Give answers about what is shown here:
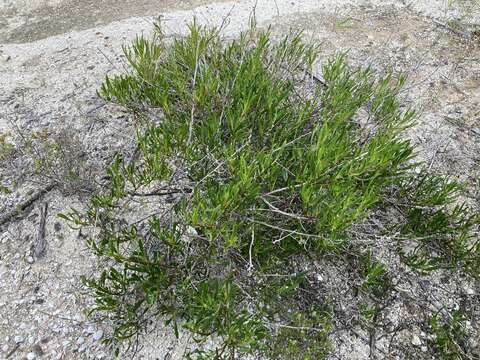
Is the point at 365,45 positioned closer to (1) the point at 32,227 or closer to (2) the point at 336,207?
(2) the point at 336,207

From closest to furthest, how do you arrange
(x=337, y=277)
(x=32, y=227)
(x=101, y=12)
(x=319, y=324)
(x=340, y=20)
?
(x=319, y=324) < (x=337, y=277) < (x=32, y=227) < (x=340, y=20) < (x=101, y=12)

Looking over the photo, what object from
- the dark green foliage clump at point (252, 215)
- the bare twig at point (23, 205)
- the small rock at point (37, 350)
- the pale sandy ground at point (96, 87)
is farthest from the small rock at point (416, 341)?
the bare twig at point (23, 205)

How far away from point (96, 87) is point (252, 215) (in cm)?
230

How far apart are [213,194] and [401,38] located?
341 cm

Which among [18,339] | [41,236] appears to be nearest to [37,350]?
[18,339]

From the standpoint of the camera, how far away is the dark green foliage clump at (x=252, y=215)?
82.2 inches

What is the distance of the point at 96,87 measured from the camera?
12.6 feet

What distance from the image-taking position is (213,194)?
2.10 metres

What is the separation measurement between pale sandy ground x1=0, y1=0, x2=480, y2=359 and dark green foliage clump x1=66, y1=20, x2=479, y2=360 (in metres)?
0.21

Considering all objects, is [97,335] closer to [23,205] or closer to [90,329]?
[90,329]

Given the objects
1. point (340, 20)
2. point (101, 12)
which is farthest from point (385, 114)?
Result: point (101, 12)

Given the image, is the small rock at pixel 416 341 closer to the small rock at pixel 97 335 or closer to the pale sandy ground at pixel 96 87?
the pale sandy ground at pixel 96 87

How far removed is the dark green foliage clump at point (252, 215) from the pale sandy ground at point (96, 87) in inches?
8.1

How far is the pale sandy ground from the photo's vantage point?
2.37 meters
